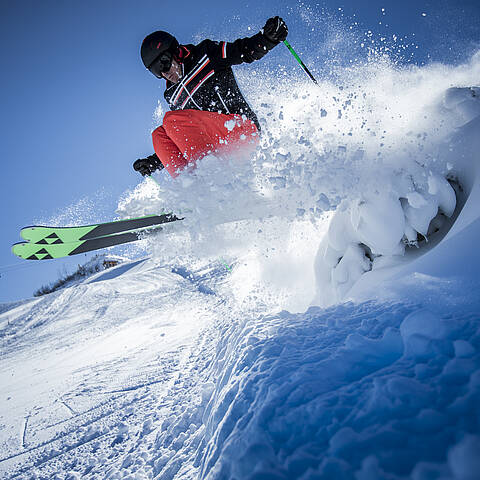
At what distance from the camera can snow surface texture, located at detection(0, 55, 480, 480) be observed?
646mm

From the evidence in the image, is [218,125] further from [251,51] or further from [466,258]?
[466,258]

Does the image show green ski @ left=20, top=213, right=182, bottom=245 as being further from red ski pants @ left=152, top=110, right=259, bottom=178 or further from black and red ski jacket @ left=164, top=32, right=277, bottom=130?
black and red ski jacket @ left=164, top=32, right=277, bottom=130

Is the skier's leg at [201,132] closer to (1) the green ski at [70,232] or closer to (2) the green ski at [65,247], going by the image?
(1) the green ski at [70,232]

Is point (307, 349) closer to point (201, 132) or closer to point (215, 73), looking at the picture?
point (201, 132)

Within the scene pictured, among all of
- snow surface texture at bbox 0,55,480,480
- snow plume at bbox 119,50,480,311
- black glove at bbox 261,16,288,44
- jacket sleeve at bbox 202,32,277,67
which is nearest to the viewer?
snow surface texture at bbox 0,55,480,480

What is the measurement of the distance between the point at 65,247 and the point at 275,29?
3557 mm

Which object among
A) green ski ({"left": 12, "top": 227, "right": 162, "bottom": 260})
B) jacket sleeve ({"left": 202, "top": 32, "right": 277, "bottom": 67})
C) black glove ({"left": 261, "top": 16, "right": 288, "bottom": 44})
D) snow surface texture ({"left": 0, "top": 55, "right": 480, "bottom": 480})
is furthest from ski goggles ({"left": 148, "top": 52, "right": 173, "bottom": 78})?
green ski ({"left": 12, "top": 227, "right": 162, "bottom": 260})

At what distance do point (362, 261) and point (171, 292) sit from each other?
22.7ft

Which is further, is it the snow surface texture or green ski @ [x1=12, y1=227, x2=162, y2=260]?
green ski @ [x1=12, y1=227, x2=162, y2=260]

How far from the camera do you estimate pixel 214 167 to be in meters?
2.61

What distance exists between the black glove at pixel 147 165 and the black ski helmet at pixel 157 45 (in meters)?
1.12

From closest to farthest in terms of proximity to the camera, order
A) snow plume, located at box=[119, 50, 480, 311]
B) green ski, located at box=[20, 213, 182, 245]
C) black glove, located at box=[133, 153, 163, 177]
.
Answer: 1. snow plume, located at box=[119, 50, 480, 311]
2. green ski, located at box=[20, 213, 182, 245]
3. black glove, located at box=[133, 153, 163, 177]

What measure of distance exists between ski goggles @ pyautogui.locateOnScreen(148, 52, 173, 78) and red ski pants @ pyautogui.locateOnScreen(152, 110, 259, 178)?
0.57 metres

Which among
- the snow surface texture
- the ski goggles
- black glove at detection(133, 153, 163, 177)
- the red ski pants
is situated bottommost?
the snow surface texture
